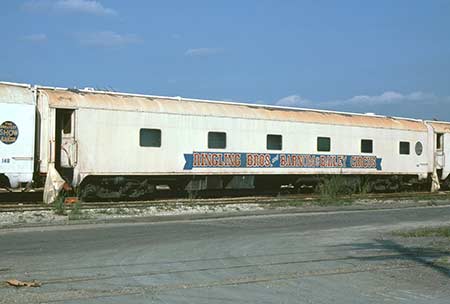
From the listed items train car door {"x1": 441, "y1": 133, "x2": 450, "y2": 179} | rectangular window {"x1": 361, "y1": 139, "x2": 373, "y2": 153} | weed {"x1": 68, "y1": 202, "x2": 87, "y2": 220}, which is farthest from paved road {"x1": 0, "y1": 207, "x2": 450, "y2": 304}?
train car door {"x1": 441, "y1": 133, "x2": 450, "y2": 179}

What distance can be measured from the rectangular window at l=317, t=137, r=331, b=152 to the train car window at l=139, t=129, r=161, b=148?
296 inches

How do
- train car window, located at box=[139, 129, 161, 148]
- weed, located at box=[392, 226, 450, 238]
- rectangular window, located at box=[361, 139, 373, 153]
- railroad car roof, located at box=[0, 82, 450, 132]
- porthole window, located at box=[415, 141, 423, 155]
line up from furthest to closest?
porthole window, located at box=[415, 141, 423, 155] → rectangular window, located at box=[361, 139, 373, 153] → train car window, located at box=[139, 129, 161, 148] → railroad car roof, located at box=[0, 82, 450, 132] → weed, located at box=[392, 226, 450, 238]

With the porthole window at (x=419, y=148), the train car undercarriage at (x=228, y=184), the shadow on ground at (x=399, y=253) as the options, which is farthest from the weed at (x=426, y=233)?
the porthole window at (x=419, y=148)

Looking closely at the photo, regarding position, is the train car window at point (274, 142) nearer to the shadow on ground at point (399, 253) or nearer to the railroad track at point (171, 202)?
the railroad track at point (171, 202)

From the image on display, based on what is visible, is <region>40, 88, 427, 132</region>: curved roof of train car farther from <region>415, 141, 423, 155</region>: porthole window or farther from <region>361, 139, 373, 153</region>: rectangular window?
<region>415, 141, 423, 155</region>: porthole window

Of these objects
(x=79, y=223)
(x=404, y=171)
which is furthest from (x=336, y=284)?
(x=404, y=171)

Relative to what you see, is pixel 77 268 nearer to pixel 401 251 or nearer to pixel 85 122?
pixel 401 251

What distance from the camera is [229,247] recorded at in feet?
37.3

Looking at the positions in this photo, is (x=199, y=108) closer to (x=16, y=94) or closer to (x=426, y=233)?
(x=16, y=94)

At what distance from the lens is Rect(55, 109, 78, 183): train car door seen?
750 inches

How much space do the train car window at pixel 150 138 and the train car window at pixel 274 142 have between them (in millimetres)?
4769

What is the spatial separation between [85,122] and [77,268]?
1080cm

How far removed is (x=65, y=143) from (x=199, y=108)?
4.98 meters

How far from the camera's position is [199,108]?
867 inches
